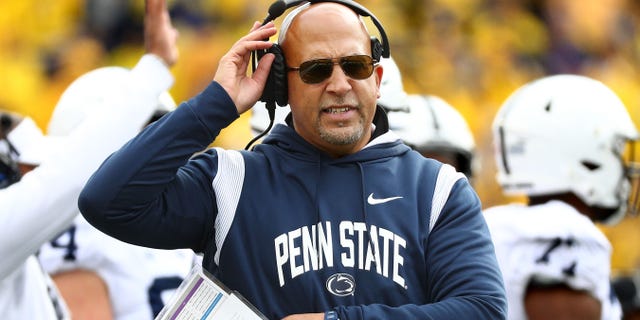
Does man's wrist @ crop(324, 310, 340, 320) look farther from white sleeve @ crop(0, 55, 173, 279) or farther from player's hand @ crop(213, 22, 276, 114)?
white sleeve @ crop(0, 55, 173, 279)

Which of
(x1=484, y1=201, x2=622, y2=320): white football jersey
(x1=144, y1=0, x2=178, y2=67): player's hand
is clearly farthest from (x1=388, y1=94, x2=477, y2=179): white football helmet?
(x1=144, y1=0, x2=178, y2=67): player's hand

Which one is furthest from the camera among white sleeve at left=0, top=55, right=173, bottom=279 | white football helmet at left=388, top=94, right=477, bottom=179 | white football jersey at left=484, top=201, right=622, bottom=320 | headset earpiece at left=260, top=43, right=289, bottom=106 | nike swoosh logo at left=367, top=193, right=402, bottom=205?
white football helmet at left=388, top=94, right=477, bottom=179

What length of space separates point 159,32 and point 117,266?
1.57m

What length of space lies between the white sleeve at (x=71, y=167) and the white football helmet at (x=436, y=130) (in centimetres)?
209

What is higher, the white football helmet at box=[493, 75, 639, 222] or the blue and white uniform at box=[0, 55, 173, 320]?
the blue and white uniform at box=[0, 55, 173, 320]

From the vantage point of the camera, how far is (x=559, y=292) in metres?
4.89

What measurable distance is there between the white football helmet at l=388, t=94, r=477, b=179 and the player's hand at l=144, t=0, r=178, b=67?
2032 mm

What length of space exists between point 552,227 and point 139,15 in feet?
20.4

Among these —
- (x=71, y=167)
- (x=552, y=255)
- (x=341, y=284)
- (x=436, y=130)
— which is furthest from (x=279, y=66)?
(x=436, y=130)

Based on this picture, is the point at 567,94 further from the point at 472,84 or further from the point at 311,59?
the point at 472,84

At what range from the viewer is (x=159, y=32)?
3.77 meters

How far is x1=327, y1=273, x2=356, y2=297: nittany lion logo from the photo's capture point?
3229 millimetres

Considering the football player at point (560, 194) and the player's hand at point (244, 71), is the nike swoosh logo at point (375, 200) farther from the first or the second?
the football player at point (560, 194)

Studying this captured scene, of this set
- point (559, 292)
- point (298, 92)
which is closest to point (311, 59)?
point (298, 92)
